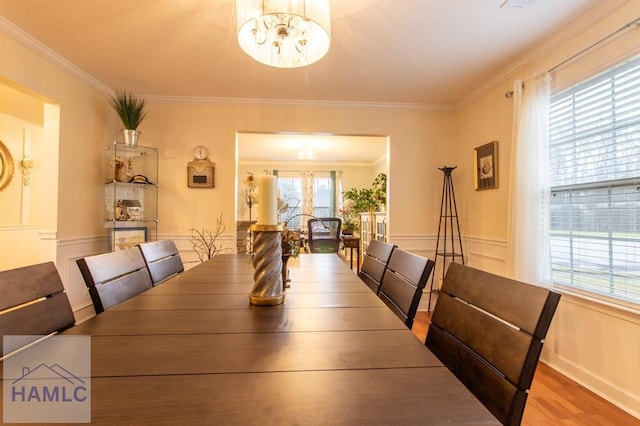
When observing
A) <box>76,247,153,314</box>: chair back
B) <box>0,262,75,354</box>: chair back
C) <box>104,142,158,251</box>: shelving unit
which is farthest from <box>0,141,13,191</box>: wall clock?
<box>0,262,75,354</box>: chair back

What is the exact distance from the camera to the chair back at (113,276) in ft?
3.66

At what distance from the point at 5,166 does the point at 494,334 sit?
5.06 m

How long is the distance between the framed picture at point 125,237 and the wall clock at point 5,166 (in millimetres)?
1756

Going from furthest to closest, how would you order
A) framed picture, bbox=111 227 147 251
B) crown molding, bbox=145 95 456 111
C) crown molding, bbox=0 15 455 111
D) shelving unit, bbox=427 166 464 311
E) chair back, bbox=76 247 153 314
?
shelving unit, bbox=427 166 464 311 < crown molding, bbox=145 95 456 111 < framed picture, bbox=111 227 147 251 < crown molding, bbox=0 15 455 111 < chair back, bbox=76 247 153 314

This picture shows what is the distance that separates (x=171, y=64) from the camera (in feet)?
8.33

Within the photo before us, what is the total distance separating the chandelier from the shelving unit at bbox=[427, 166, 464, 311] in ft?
7.48

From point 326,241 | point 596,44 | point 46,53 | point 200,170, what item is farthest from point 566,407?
point 46,53

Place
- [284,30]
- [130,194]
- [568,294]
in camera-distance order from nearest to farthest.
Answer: [284,30], [568,294], [130,194]

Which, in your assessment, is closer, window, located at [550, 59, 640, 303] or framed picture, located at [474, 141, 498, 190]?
window, located at [550, 59, 640, 303]

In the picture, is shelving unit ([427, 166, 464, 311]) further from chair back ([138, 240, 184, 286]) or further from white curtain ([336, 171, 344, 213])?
white curtain ([336, 171, 344, 213])

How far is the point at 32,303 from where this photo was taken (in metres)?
0.90

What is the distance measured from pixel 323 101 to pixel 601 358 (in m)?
3.15

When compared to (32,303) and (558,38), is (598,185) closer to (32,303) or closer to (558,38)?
(558,38)

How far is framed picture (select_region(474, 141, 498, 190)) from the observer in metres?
2.79
